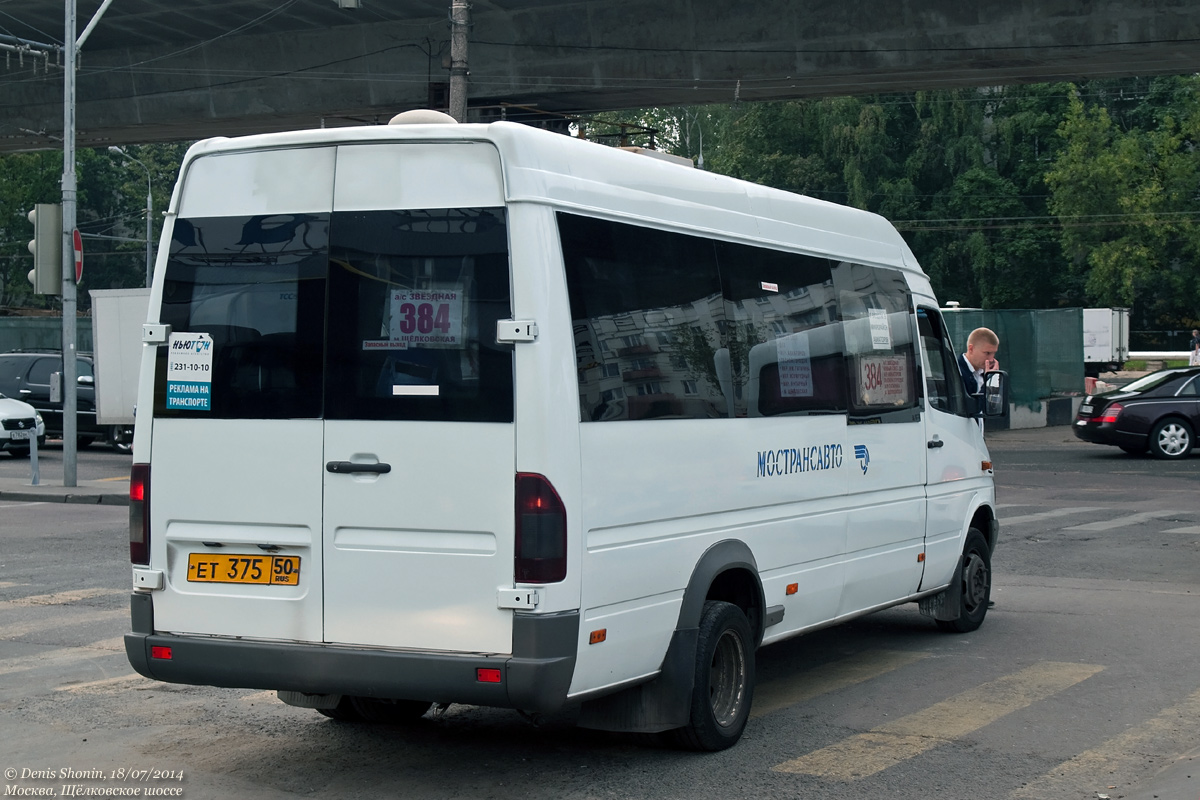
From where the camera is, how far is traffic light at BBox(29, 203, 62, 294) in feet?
65.3

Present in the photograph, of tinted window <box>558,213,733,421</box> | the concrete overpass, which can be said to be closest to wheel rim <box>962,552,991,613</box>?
tinted window <box>558,213,733,421</box>

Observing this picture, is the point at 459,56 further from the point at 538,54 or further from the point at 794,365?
the point at 794,365

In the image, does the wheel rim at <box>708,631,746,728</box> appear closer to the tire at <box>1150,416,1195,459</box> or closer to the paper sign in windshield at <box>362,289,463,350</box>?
the paper sign in windshield at <box>362,289,463,350</box>

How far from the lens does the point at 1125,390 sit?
2445 centimetres

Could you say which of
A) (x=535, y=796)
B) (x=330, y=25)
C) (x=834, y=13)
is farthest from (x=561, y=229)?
(x=330, y=25)

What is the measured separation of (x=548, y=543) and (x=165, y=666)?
174cm

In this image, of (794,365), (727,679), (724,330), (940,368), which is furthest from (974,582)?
(724,330)

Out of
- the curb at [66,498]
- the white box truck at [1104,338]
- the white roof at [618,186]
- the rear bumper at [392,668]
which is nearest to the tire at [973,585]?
the white roof at [618,186]

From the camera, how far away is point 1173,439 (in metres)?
23.9

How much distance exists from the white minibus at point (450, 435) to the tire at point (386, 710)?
340 mm

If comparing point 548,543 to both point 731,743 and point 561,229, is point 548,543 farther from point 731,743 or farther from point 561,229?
point 731,743

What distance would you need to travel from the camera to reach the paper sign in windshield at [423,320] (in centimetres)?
539

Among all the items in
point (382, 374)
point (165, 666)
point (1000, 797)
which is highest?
point (382, 374)

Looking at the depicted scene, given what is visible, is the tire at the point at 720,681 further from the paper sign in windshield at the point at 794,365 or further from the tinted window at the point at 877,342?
the tinted window at the point at 877,342
